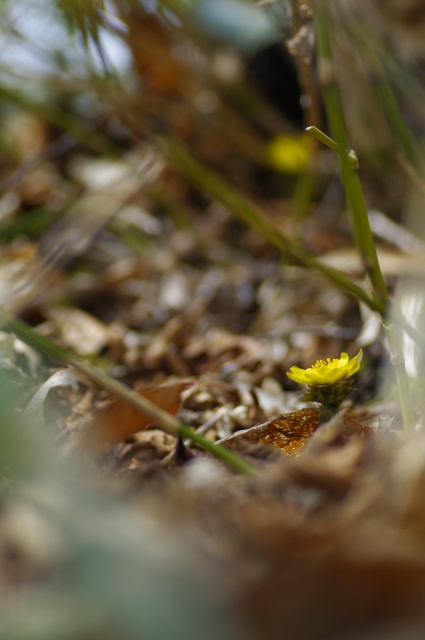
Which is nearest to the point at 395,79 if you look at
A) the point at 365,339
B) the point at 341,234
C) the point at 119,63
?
the point at 341,234

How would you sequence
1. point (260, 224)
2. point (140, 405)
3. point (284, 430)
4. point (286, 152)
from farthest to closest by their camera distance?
point (286, 152) → point (260, 224) → point (284, 430) → point (140, 405)

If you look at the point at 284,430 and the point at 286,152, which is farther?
the point at 286,152

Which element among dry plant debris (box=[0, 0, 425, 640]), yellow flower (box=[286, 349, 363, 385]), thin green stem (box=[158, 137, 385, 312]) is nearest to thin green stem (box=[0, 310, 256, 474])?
dry plant debris (box=[0, 0, 425, 640])

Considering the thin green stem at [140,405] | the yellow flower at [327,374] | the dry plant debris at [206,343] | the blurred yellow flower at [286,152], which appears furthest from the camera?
the blurred yellow flower at [286,152]

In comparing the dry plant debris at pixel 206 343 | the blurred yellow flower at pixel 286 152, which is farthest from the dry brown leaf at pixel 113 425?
the blurred yellow flower at pixel 286 152

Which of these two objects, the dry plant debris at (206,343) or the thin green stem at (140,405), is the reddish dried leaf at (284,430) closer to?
the dry plant debris at (206,343)

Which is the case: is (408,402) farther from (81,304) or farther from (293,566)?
(81,304)

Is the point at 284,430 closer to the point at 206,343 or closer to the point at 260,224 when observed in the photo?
the point at 260,224

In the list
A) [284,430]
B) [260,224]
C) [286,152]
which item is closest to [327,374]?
[284,430]
